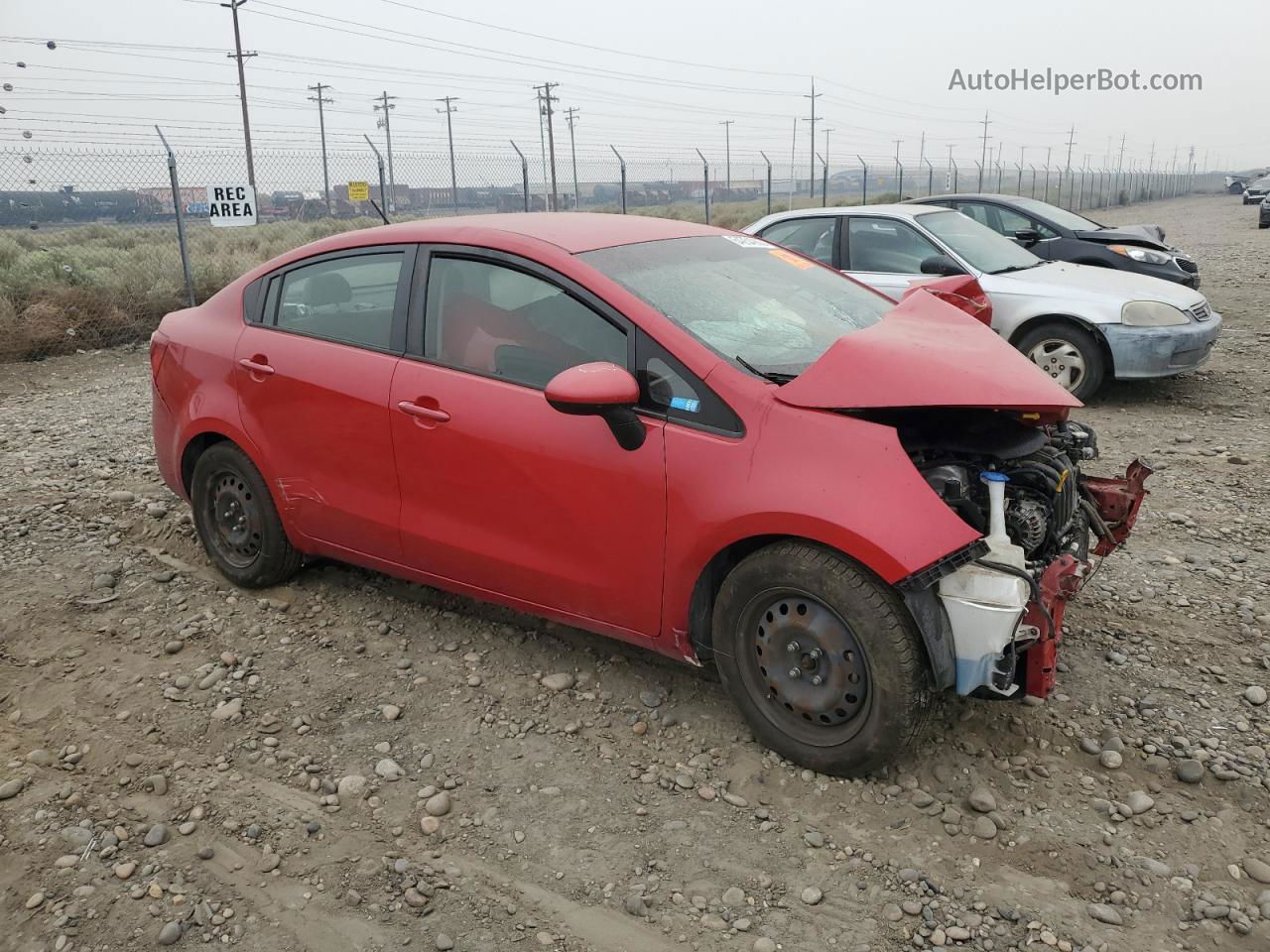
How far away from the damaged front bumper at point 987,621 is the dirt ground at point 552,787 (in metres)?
0.40

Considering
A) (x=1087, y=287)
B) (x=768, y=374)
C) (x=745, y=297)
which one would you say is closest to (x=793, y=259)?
(x=745, y=297)

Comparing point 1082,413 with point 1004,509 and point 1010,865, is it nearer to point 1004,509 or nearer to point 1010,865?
point 1004,509

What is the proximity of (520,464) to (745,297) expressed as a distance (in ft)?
3.26

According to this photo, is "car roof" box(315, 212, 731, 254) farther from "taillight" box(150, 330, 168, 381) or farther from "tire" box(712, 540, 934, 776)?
Result: "tire" box(712, 540, 934, 776)

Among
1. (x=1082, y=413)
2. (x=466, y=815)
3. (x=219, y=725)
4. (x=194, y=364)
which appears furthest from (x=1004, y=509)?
(x=1082, y=413)

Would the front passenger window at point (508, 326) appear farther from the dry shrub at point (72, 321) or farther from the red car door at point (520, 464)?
the dry shrub at point (72, 321)

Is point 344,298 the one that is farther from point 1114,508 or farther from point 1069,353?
point 1069,353

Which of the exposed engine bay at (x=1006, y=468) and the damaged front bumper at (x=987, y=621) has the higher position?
the exposed engine bay at (x=1006, y=468)

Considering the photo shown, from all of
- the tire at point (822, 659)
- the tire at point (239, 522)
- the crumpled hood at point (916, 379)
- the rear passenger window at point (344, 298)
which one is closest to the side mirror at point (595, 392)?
the crumpled hood at point (916, 379)

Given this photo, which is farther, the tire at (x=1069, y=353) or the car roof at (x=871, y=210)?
the car roof at (x=871, y=210)

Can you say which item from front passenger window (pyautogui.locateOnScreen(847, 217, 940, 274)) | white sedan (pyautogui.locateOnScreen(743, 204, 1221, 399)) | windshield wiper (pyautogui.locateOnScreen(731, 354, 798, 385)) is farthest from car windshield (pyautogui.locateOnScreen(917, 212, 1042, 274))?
windshield wiper (pyautogui.locateOnScreen(731, 354, 798, 385))

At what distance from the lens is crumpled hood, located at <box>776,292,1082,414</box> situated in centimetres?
284

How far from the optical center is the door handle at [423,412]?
3.51 m

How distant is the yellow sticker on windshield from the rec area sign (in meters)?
10.2
